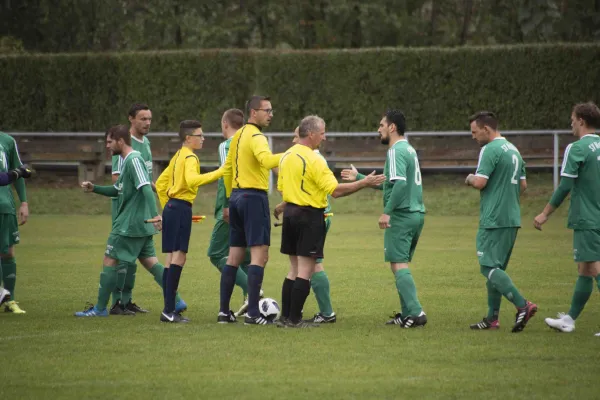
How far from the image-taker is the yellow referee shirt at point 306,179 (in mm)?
10195

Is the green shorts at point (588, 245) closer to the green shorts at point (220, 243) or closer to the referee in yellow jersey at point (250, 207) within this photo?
the referee in yellow jersey at point (250, 207)

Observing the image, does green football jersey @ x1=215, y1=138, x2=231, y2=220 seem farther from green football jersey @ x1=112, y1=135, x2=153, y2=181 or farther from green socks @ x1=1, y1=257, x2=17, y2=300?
green socks @ x1=1, y1=257, x2=17, y2=300

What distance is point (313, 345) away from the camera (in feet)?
30.5

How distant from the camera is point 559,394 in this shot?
739cm

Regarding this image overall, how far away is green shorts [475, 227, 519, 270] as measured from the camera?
10.0m

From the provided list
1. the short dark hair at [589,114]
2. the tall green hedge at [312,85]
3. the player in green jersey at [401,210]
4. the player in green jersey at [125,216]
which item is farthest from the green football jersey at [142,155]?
the tall green hedge at [312,85]

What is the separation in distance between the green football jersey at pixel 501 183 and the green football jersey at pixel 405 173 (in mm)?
690

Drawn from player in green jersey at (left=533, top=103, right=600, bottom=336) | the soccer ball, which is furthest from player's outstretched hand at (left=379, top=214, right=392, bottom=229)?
the soccer ball

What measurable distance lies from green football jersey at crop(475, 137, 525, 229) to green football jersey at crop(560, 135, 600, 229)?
0.49 meters

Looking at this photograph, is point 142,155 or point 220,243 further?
point 142,155

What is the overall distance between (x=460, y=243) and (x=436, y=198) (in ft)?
22.5

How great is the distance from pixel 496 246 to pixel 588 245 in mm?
873

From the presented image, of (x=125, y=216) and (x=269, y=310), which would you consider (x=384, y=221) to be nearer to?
(x=269, y=310)

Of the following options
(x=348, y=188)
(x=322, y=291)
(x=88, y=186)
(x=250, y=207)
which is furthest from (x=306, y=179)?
(x=88, y=186)
